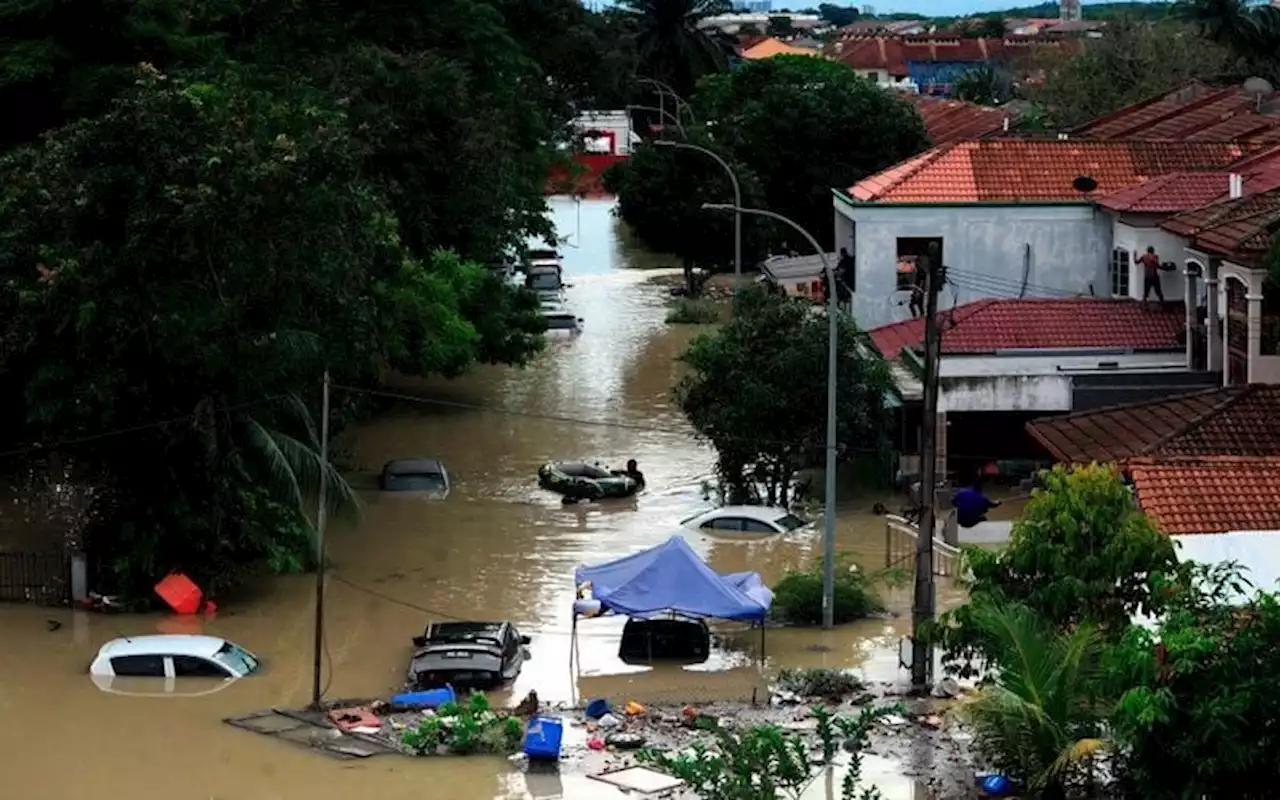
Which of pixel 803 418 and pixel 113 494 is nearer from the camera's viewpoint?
pixel 113 494

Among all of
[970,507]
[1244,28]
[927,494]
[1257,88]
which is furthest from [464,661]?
[1244,28]

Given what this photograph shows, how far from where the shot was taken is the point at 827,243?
7350 centimetres

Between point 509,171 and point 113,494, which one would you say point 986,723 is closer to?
point 113,494

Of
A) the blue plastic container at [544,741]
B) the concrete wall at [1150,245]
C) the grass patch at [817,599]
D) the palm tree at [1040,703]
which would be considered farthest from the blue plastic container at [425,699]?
the concrete wall at [1150,245]

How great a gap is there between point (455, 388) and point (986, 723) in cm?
3217

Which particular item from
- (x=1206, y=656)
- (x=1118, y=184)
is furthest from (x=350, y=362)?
(x=1118, y=184)

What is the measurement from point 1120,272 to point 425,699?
25365mm

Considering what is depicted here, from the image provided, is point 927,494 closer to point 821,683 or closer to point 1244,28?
point 821,683

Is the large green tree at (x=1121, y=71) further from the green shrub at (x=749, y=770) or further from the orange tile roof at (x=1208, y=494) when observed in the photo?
the green shrub at (x=749, y=770)

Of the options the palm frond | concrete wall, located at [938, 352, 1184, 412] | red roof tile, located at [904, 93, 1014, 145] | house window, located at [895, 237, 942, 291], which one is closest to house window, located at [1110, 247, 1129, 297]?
house window, located at [895, 237, 942, 291]

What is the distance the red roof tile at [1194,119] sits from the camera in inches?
2314

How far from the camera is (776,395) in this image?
130 ft

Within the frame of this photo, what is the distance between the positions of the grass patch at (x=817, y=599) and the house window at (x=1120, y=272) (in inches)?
659

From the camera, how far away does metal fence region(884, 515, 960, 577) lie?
1409 inches
